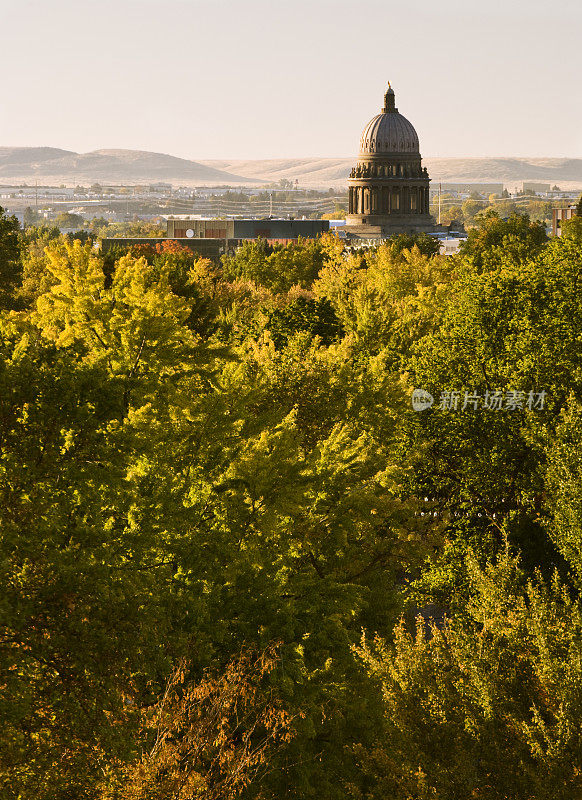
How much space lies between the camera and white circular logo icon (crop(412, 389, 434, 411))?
40.6 m

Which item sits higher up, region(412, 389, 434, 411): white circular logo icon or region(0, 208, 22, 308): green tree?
region(0, 208, 22, 308): green tree

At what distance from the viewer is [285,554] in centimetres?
2942

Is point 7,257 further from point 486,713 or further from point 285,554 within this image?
point 486,713

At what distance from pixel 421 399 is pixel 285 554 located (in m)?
13.0

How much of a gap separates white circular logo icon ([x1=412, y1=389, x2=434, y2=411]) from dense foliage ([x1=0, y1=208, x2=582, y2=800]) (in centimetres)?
51

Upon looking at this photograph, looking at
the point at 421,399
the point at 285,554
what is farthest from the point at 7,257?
the point at 285,554

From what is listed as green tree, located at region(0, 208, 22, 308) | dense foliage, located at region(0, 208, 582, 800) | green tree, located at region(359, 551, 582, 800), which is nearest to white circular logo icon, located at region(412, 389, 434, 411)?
dense foliage, located at region(0, 208, 582, 800)

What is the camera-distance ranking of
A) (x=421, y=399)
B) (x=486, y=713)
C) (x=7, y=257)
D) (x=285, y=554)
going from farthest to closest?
(x=7, y=257)
(x=421, y=399)
(x=285, y=554)
(x=486, y=713)

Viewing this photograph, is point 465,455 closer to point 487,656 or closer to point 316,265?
point 487,656

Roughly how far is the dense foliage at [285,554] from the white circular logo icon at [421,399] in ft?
1.67

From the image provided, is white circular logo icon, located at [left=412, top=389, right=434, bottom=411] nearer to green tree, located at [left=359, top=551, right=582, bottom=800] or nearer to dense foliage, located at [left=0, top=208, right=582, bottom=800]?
dense foliage, located at [left=0, top=208, right=582, bottom=800]

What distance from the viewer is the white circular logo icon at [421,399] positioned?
40562 mm

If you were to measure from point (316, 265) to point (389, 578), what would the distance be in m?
91.4

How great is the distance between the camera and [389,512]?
35781mm
